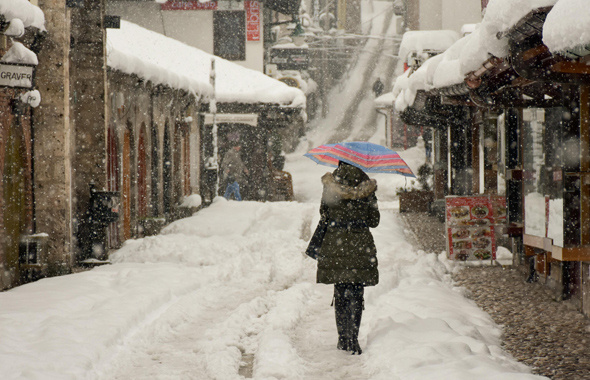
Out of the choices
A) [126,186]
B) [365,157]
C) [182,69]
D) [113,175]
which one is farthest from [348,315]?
[182,69]

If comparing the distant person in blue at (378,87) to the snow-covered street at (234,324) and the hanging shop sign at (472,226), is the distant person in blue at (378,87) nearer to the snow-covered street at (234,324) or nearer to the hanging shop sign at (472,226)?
the snow-covered street at (234,324)

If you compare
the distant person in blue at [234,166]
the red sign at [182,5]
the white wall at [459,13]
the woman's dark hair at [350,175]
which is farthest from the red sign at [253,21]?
the woman's dark hair at [350,175]

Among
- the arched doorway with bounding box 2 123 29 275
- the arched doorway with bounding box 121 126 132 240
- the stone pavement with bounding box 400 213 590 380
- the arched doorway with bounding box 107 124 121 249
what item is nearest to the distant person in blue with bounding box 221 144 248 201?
the arched doorway with bounding box 121 126 132 240

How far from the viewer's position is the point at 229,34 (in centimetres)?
3141

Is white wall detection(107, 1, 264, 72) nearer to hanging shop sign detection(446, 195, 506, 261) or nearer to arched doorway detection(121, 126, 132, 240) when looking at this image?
arched doorway detection(121, 126, 132, 240)

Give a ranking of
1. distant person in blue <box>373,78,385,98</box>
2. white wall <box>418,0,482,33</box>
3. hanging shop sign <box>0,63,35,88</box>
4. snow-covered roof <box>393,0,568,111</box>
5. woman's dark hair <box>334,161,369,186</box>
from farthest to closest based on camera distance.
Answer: distant person in blue <box>373,78,385,98</box>
white wall <box>418,0,482,33</box>
hanging shop sign <box>0,63,35,88</box>
woman's dark hair <box>334,161,369,186</box>
snow-covered roof <box>393,0,568,111</box>

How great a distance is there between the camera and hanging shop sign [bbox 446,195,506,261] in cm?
1169

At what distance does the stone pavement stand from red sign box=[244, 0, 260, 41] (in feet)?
71.7

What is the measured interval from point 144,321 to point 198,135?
18279mm

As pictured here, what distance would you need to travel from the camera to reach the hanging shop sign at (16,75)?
925 cm

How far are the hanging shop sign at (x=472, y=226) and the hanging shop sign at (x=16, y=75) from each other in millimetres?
6359

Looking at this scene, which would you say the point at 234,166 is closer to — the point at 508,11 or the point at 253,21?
the point at 253,21

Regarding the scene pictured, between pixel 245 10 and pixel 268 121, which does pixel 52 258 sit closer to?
pixel 268 121

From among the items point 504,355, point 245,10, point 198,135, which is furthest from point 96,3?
point 245,10
